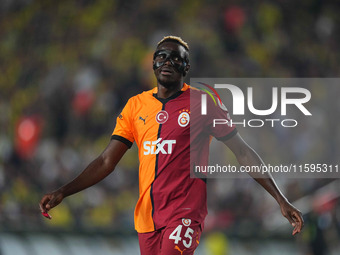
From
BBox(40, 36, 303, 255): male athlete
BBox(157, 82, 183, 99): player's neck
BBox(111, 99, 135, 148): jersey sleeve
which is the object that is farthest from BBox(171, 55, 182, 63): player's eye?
BBox(111, 99, 135, 148): jersey sleeve

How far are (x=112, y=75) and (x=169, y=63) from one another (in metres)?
6.54

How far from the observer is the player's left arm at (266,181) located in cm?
338

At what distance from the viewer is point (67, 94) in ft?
33.2

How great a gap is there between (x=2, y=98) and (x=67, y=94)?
4.70ft

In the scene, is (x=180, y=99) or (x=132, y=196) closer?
(x=180, y=99)

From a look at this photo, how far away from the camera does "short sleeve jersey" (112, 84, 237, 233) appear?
11.5 feet

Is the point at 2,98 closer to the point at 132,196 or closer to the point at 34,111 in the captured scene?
the point at 34,111

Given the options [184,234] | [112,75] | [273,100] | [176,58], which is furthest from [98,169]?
[112,75]

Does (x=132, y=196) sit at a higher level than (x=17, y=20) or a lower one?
lower

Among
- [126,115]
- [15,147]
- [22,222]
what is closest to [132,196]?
[22,222]

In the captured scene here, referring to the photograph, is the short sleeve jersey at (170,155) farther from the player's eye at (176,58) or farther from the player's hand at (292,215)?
the player's hand at (292,215)

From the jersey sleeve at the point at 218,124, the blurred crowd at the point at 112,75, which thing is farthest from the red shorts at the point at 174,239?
the blurred crowd at the point at 112,75

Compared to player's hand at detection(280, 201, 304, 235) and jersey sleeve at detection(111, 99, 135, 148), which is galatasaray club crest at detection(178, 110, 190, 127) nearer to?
jersey sleeve at detection(111, 99, 135, 148)

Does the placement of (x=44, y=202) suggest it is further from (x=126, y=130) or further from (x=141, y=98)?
(x=141, y=98)
